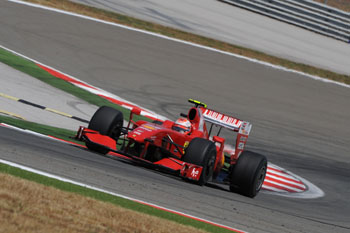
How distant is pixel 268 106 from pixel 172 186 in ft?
31.6

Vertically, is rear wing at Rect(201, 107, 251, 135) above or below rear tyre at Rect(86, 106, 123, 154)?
above

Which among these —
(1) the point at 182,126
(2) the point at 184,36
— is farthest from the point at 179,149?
(2) the point at 184,36

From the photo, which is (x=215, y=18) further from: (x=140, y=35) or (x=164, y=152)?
(x=164, y=152)

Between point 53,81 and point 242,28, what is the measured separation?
460 inches

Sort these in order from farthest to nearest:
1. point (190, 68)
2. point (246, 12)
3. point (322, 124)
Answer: point (246, 12) < point (190, 68) < point (322, 124)

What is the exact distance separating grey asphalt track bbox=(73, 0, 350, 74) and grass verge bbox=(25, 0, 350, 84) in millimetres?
761

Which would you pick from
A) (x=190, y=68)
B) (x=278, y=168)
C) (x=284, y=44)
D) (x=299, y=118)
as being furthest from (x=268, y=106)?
(x=284, y=44)

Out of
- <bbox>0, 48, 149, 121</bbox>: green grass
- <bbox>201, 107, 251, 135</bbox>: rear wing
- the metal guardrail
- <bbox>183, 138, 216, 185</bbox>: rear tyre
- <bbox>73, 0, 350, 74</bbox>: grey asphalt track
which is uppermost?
the metal guardrail

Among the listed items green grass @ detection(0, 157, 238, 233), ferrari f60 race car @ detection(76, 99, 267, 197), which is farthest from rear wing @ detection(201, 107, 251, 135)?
green grass @ detection(0, 157, 238, 233)

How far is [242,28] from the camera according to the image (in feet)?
83.1

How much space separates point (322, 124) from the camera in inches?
695

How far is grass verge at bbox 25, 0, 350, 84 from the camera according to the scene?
858 inches

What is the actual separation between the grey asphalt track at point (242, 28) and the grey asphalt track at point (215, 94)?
9.69 feet

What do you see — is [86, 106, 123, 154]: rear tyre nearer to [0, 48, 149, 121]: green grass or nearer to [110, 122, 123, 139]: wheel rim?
[110, 122, 123, 139]: wheel rim
